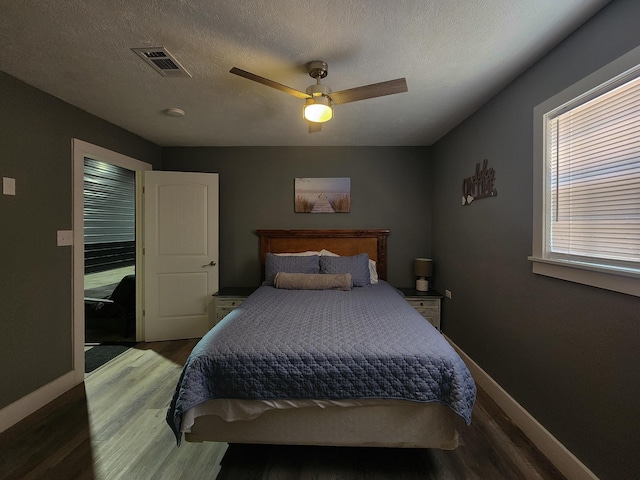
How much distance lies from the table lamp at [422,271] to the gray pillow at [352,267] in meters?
0.69

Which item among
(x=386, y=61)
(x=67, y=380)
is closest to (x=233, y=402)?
(x=67, y=380)

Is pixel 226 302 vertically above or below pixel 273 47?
below

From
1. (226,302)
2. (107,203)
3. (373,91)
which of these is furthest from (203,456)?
(107,203)

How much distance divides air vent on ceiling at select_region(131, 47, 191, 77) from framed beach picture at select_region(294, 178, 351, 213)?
1.98 meters

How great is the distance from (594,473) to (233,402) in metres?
1.86

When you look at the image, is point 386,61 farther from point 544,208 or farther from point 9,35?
point 9,35

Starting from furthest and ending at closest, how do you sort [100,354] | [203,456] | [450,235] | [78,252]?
[450,235] < [100,354] < [78,252] < [203,456]

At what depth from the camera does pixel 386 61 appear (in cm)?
187

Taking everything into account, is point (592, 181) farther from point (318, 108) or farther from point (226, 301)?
point (226, 301)

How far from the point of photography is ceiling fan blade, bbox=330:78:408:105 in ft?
5.75

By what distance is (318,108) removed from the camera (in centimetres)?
189

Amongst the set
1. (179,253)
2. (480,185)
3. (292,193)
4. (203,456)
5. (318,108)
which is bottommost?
(203,456)

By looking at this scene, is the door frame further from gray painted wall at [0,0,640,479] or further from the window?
the window

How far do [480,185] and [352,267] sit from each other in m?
1.49
